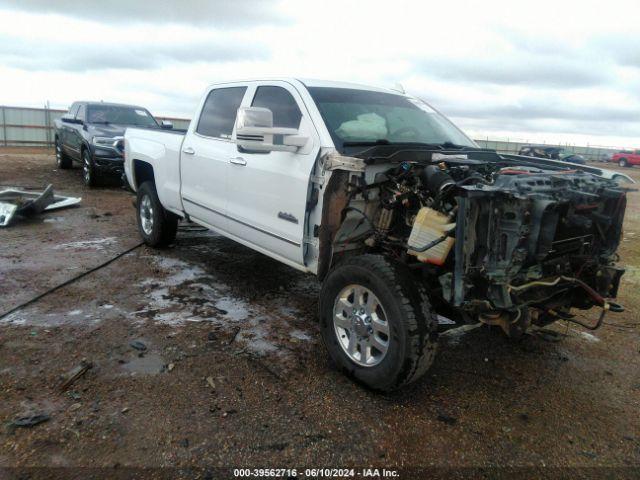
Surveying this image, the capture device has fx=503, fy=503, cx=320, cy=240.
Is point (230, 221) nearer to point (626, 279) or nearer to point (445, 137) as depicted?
point (445, 137)

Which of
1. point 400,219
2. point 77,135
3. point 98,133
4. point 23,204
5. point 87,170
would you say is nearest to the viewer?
point 400,219

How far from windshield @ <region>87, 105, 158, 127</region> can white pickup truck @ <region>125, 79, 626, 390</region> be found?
25.7 feet

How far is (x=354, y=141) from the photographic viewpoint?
3.66m

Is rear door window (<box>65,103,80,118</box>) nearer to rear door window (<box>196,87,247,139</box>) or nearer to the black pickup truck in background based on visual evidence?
the black pickup truck in background

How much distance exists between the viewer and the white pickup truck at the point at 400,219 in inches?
110

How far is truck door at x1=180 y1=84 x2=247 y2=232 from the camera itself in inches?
183

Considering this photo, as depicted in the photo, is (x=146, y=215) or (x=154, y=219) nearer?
(x=154, y=219)

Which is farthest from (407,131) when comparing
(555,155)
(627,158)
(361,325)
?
(627,158)

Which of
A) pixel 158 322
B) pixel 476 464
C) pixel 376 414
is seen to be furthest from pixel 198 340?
pixel 476 464

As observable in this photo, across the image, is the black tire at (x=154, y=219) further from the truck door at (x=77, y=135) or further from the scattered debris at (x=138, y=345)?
the truck door at (x=77, y=135)

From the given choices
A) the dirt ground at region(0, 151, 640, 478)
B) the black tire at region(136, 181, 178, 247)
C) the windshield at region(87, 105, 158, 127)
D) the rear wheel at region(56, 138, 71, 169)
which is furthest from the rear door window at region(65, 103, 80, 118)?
the dirt ground at region(0, 151, 640, 478)

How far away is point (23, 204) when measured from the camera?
7.68m

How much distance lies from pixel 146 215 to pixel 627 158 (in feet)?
144

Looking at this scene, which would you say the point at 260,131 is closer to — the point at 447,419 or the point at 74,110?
the point at 447,419
